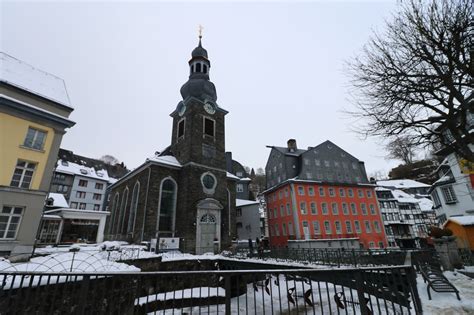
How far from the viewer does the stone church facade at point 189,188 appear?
22.4m

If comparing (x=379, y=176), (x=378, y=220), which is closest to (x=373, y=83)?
(x=378, y=220)

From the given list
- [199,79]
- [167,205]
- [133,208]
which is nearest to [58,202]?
[133,208]

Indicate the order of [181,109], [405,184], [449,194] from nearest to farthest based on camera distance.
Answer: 1. [449,194]
2. [181,109]
3. [405,184]

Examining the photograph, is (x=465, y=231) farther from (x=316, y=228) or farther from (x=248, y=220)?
(x=248, y=220)

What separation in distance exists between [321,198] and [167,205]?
75.7 feet

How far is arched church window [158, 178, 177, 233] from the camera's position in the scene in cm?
2277

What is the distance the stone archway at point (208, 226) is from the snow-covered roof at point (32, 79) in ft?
49.3

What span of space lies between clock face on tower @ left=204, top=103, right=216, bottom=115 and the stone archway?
11.7 m

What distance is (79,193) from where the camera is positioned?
43.5 metres

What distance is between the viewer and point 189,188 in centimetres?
2370

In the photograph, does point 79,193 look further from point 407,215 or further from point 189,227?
point 407,215

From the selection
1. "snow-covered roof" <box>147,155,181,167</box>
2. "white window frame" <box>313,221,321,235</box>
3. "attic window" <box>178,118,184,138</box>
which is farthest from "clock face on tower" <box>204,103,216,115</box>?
"white window frame" <box>313,221,321,235</box>

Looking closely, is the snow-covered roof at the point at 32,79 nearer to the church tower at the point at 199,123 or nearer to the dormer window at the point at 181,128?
the church tower at the point at 199,123

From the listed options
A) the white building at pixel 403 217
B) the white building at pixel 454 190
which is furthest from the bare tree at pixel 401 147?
the white building at pixel 403 217
